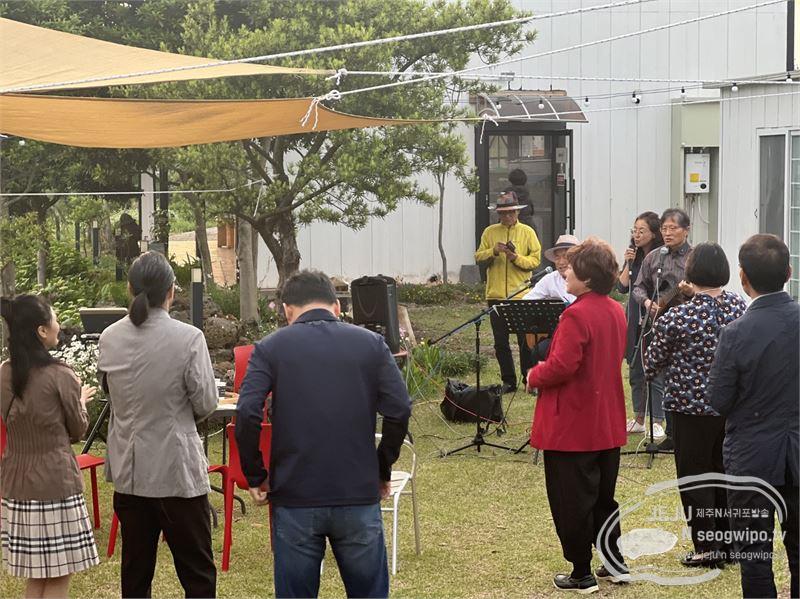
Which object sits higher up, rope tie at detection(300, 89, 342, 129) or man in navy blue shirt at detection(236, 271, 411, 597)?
rope tie at detection(300, 89, 342, 129)

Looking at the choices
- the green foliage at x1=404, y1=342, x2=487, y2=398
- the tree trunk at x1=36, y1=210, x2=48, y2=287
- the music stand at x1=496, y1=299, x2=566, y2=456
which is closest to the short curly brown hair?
the music stand at x1=496, y1=299, x2=566, y2=456

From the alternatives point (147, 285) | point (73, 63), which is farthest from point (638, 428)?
point (147, 285)

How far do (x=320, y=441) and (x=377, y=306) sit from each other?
599 cm

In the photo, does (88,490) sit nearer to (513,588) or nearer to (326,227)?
(513,588)

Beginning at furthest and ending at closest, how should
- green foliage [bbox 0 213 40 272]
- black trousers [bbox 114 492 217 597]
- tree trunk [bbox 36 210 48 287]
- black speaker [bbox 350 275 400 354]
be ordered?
tree trunk [bbox 36 210 48 287]
green foliage [bbox 0 213 40 272]
black speaker [bbox 350 275 400 354]
black trousers [bbox 114 492 217 597]

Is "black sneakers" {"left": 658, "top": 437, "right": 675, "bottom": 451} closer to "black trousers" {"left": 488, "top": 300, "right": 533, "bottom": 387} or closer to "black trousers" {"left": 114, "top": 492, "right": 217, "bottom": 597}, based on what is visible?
"black trousers" {"left": 488, "top": 300, "right": 533, "bottom": 387}

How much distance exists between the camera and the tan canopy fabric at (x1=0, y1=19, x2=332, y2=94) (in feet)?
18.4

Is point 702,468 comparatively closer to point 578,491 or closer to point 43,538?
point 578,491

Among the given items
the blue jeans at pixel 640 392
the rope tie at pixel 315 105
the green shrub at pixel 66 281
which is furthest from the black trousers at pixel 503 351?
the green shrub at pixel 66 281

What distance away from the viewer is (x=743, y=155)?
11039 millimetres

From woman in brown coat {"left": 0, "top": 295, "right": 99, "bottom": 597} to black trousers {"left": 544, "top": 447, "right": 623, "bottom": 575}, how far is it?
6.41 ft

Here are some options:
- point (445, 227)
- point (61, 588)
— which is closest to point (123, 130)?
point (61, 588)

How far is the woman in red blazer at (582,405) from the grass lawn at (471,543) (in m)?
0.35

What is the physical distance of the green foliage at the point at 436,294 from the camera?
15.2 m
